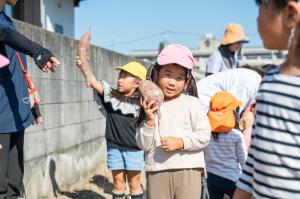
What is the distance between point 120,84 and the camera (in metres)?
4.26

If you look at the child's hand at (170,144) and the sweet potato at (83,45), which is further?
the sweet potato at (83,45)

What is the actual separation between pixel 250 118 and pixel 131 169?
1.20 meters

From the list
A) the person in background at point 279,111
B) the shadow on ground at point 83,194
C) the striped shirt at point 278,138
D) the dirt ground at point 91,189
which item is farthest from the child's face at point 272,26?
the shadow on ground at point 83,194

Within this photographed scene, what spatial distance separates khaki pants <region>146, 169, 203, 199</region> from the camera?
2902 mm

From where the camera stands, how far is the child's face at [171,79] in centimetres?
293

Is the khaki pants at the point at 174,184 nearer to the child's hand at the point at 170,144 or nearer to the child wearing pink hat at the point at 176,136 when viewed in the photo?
the child wearing pink hat at the point at 176,136

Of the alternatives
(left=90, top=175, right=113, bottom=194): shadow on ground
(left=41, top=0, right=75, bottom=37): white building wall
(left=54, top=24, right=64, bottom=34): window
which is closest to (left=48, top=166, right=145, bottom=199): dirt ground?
(left=90, top=175, right=113, bottom=194): shadow on ground

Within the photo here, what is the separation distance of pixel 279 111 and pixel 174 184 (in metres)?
1.48

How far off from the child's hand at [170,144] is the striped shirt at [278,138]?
43.9 inches

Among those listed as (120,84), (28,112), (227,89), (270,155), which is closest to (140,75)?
(120,84)

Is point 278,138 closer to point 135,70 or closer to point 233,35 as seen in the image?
point 135,70

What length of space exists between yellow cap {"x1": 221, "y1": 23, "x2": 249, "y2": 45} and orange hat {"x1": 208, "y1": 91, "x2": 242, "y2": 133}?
4.23 feet

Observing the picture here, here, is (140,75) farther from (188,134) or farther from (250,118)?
(188,134)

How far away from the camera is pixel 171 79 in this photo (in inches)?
116
